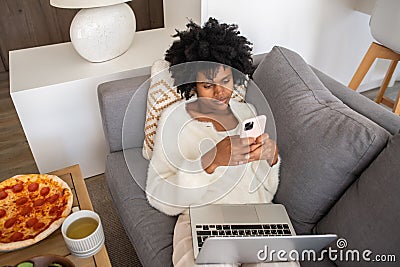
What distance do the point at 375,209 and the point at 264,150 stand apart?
34 centimetres

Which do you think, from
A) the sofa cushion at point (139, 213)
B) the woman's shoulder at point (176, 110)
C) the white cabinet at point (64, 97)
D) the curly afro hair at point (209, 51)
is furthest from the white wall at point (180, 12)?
the sofa cushion at point (139, 213)

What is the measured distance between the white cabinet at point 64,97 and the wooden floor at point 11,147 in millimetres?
270

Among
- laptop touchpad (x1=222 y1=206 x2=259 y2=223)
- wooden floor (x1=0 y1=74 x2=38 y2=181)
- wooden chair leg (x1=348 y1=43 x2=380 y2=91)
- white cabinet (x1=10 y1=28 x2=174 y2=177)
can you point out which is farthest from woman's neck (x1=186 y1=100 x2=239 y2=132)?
wooden floor (x1=0 y1=74 x2=38 y2=181)

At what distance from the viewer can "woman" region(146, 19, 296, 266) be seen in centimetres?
107

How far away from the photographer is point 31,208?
1.06 metres

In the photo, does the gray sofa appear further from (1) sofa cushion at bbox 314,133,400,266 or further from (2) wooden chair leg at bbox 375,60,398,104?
(2) wooden chair leg at bbox 375,60,398,104

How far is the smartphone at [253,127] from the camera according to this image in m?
1.05

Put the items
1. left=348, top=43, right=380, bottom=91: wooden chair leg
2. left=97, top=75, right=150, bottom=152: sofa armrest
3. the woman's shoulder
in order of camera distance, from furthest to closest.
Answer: left=348, top=43, right=380, bottom=91: wooden chair leg → left=97, top=75, right=150, bottom=152: sofa armrest → the woman's shoulder

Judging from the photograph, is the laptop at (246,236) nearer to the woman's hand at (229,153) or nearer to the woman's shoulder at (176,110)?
the woman's hand at (229,153)

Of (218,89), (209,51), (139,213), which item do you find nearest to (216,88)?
(218,89)

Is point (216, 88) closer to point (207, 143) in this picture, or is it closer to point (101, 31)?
point (207, 143)

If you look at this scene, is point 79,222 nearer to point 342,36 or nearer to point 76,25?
point 76,25

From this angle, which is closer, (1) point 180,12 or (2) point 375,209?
(2) point 375,209

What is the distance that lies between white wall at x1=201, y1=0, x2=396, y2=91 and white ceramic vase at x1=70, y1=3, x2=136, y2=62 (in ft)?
1.22
